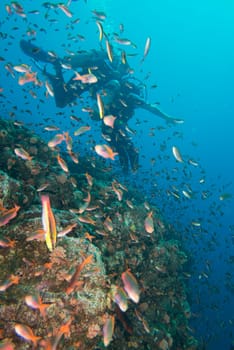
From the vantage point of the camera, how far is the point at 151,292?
8641mm

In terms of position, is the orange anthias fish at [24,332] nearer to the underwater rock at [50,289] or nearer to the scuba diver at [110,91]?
the underwater rock at [50,289]

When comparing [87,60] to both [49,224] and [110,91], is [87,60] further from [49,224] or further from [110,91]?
[49,224]

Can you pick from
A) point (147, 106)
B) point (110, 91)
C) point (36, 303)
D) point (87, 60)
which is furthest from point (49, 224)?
point (87, 60)

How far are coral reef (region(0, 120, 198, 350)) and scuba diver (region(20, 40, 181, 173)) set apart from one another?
3.08 m

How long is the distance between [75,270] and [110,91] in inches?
395

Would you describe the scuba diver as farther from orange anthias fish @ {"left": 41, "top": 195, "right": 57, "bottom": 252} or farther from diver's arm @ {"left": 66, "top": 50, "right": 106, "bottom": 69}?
orange anthias fish @ {"left": 41, "top": 195, "right": 57, "bottom": 252}

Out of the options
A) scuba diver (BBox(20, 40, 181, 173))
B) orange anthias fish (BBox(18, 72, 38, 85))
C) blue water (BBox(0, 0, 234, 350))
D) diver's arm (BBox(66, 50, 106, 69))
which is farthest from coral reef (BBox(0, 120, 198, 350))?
blue water (BBox(0, 0, 234, 350))

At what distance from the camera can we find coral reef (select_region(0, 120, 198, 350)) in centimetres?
415

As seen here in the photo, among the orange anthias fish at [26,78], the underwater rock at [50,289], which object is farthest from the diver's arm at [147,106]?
the underwater rock at [50,289]

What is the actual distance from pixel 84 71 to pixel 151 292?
445 inches

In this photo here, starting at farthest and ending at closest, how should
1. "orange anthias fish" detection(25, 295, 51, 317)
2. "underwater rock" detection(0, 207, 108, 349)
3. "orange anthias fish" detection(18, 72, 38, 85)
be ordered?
"orange anthias fish" detection(18, 72, 38, 85) → "underwater rock" detection(0, 207, 108, 349) → "orange anthias fish" detection(25, 295, 51, 317)

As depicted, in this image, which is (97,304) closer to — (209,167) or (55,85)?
(55,85)

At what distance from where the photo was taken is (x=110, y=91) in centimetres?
1288

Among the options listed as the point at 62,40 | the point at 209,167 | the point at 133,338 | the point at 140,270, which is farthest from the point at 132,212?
the point at 62,40
